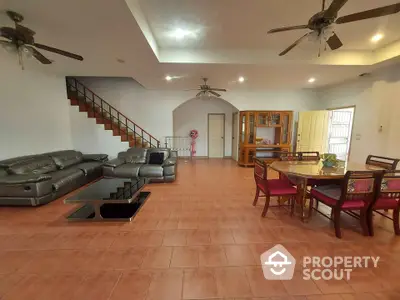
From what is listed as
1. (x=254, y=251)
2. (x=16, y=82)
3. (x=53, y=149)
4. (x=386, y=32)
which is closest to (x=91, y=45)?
(x=16, y=82)

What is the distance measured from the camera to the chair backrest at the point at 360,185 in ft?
6.96

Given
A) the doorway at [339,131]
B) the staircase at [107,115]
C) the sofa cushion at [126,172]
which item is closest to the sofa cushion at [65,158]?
the sofa cushion at [126,172]

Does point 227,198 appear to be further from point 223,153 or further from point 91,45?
point 223,153

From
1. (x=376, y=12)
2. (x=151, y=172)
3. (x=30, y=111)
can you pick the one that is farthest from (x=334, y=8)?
(x=30, y=111)

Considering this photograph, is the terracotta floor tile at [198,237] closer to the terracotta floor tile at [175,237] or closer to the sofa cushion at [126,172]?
the terracotta floor tile at [175,237]

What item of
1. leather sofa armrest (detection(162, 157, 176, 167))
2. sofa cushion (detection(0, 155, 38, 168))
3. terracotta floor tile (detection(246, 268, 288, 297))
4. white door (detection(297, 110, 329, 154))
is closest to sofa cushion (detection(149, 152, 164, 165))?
leather sofa armrest (detection(162, 157, 176, 167))

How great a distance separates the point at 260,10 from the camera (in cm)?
254

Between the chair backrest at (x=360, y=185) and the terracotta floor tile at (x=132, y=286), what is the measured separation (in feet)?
7.57

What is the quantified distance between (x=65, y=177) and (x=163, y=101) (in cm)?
396

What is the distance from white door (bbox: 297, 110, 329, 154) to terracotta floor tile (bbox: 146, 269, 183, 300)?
240 inches

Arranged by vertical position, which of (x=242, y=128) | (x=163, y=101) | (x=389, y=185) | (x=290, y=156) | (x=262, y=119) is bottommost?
(x=389, y=185)

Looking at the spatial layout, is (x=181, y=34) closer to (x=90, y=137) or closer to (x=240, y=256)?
(x=240, y=256)

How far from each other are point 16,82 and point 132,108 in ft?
10.1

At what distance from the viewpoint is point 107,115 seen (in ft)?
21.5
